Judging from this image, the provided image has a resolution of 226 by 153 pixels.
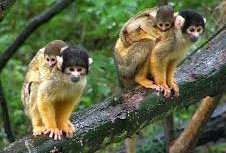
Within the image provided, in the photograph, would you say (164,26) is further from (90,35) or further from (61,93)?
(90,35)

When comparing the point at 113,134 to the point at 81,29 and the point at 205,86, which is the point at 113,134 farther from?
the point at 81,29

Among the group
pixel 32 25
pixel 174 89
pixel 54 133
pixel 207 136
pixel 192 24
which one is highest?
pixel 32 25

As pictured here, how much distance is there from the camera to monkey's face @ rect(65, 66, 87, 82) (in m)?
4.73

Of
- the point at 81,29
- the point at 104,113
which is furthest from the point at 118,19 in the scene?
the point at 104,113

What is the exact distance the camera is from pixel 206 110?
6.59 metres

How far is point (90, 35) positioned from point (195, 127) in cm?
269

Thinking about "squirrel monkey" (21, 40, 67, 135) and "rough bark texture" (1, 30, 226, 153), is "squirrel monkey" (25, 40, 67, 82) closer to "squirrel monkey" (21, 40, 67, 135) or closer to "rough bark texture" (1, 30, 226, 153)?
"squirrel monkey" (21, 40, 67, 135)

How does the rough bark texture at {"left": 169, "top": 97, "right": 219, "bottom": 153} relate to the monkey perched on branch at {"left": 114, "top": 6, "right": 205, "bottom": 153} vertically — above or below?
below

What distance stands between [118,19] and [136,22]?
194 cm

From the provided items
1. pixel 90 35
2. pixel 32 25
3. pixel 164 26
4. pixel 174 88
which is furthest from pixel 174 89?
pixel 90 35

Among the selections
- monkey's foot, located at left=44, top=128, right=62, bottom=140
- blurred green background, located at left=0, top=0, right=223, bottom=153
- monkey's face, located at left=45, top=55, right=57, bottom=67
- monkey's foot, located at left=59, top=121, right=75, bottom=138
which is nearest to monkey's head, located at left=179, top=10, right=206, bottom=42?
monkey's face, located at left=45, top=55, right=57, bottom=67

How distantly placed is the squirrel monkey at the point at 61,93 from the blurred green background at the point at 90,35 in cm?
220

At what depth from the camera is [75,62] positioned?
4691mm

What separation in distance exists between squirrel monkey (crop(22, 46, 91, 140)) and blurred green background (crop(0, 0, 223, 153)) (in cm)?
220
